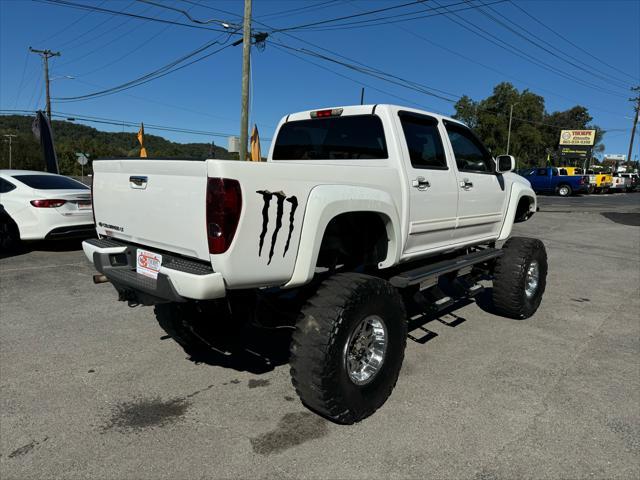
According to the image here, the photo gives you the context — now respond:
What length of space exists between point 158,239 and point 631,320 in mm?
5377

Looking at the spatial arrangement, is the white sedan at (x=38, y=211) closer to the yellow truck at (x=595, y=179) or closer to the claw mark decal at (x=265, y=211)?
the claw mark decal at (x=265, y=211)

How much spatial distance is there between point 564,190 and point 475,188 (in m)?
31.3

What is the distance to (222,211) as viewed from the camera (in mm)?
2430

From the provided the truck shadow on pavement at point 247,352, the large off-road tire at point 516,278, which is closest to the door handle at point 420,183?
the truck shadow on pavement at point 247,352

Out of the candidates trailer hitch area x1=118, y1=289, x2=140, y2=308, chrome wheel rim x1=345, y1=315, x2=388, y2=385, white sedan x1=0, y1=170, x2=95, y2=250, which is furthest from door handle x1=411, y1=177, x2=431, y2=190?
white sedan x1=0, y1=170, x2=95, y2=250

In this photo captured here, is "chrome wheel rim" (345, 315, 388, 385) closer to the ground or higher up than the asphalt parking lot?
higher up

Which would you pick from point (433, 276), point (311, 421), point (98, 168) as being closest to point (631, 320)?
point (433, 276)

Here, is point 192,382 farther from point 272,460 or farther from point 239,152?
point 239,152

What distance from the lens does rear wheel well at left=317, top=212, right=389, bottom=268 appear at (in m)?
3.52

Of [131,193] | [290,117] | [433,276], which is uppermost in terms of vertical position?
[290,117]

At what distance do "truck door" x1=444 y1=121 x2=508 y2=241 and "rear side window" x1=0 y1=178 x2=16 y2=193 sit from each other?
7.63 metres

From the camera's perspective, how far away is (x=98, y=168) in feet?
11.4

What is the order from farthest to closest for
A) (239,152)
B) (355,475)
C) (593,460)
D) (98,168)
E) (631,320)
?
(239,152) < (631,320) < (98,168) < (593,460) < (355,475)

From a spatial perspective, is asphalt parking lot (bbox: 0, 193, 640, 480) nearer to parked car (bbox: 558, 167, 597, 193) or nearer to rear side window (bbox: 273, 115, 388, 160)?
rear side window (bbox: 273, 115, 388, 160)
